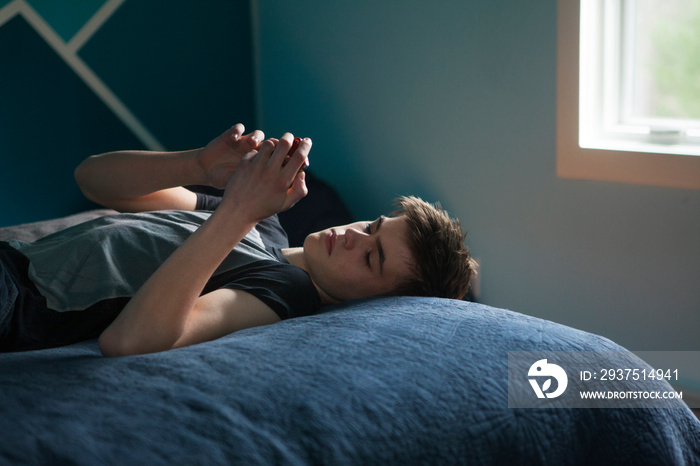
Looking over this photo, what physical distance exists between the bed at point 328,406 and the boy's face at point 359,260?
0.87 feet

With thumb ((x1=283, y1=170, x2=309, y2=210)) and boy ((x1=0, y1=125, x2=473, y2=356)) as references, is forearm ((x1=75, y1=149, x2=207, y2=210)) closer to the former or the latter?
boy ((x1=0, y1=125, x2=473, y2=356))

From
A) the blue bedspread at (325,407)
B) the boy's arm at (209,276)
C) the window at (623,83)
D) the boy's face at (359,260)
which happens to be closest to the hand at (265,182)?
the boy's arm at (209,276)

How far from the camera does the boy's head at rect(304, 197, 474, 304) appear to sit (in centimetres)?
142

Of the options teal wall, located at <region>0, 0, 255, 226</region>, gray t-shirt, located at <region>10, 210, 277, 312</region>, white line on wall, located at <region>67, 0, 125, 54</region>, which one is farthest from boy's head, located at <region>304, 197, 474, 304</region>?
white line on wall, located at <region>67, 0, 125, 54</region>

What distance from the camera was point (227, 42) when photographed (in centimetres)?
287

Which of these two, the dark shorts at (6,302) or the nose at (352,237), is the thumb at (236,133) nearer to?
the nose at (352,237)

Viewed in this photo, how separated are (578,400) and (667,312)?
2.56 feet

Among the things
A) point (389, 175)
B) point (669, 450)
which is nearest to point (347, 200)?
point (389, 175)

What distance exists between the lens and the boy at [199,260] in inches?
42.8

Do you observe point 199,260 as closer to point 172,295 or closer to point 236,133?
point 172,295

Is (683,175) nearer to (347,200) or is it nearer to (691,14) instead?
(691,14)

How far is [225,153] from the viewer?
1418mm

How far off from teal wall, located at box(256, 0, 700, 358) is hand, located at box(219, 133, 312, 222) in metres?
0.98

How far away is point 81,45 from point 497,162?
1.62 m
